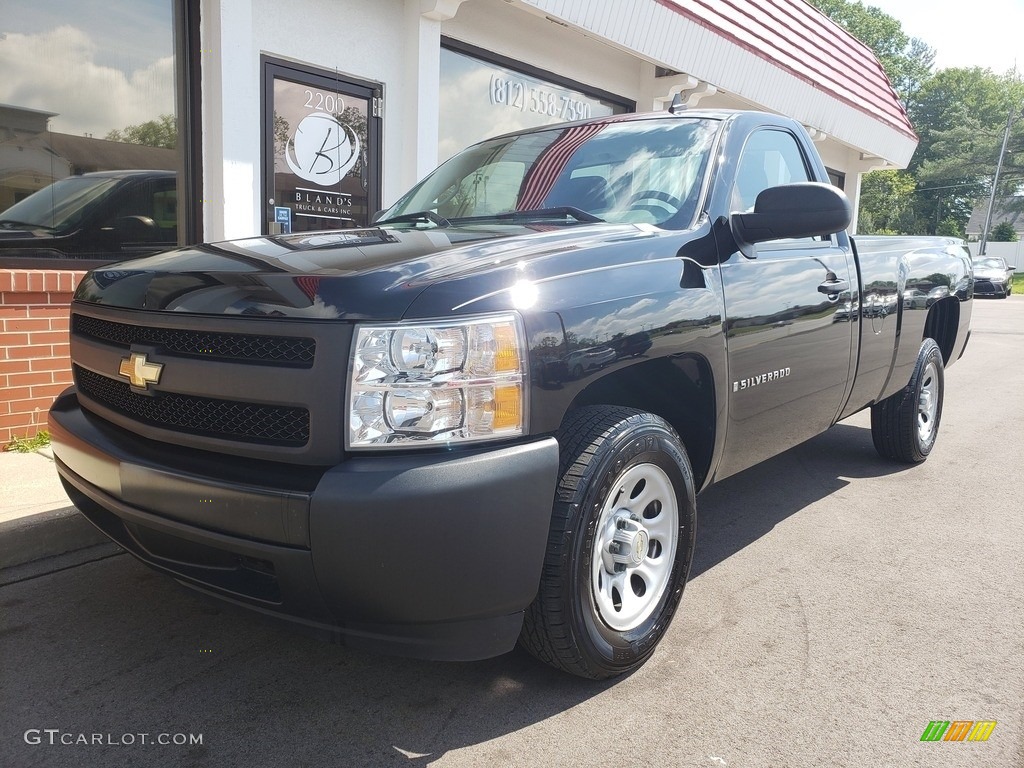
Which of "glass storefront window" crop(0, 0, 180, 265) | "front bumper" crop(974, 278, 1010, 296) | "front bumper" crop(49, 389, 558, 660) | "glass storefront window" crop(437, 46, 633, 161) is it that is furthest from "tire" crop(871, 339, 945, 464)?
"front bumper" crop(974, 278, 1010, 296)

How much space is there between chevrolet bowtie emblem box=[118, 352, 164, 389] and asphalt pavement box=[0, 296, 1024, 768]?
2.21ft

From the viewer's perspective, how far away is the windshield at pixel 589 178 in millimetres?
3096

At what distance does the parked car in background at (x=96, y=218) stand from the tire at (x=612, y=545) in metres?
4.35

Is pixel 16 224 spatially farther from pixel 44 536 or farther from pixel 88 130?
pixel 44 536

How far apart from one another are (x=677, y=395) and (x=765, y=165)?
139 cm

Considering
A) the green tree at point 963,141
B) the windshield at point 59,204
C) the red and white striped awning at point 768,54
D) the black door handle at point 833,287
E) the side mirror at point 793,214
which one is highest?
the green tree at point 963,141

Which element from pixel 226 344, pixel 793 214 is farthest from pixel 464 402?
pixel 793 214

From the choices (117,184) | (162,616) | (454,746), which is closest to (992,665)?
(454,746)

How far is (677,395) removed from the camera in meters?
2.84

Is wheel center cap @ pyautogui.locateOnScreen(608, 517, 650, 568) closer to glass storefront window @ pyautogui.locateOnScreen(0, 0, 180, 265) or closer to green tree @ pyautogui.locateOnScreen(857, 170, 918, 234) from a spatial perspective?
glass storefront window @ pyautogui.locateOnScreen(0, 0, 180, 265)

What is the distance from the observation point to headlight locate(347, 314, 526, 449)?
1965 mm

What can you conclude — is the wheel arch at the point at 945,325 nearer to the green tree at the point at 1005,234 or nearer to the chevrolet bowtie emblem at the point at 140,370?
the chevrolet bowtie emblem at the point at 140,370

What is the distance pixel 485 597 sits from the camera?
2.04 metres

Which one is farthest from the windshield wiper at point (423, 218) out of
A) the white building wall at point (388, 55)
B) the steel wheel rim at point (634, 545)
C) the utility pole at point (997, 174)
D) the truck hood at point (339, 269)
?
the utility pole at point (997, 174)
